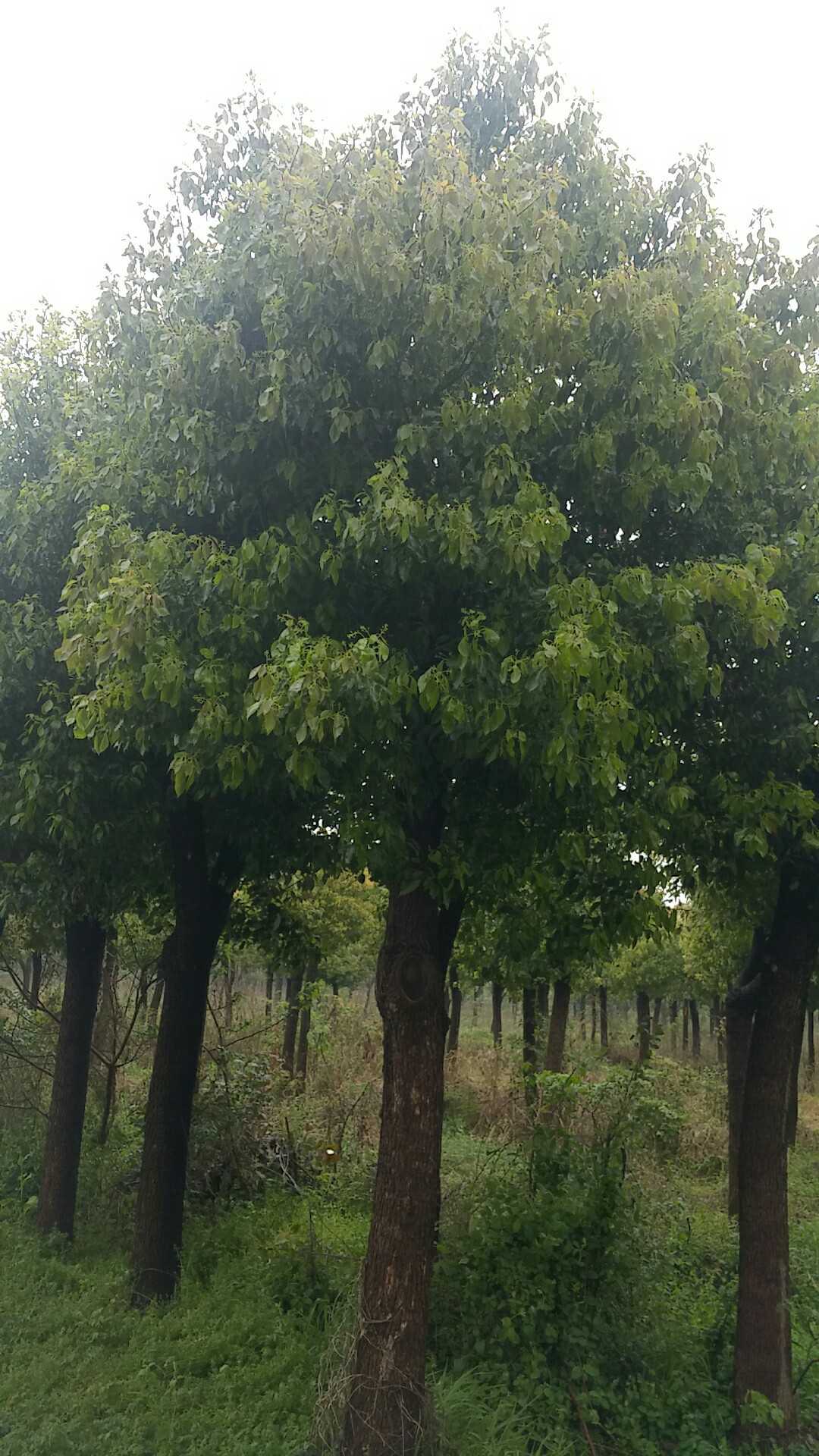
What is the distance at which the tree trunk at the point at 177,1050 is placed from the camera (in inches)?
324

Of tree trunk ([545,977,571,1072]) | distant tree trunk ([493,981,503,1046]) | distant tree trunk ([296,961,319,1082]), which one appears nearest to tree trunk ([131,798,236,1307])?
distant tree trunk ([296,961,319,1082])

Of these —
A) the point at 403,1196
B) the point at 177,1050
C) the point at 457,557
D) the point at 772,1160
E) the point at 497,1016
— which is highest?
the point at 457,557

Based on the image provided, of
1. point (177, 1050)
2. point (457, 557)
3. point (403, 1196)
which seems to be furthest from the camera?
point (177, 1050)

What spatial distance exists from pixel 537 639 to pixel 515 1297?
4.97 metres

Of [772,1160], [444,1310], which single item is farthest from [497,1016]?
[772,1160]

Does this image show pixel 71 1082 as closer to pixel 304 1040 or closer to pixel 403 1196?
pixel 403 1196

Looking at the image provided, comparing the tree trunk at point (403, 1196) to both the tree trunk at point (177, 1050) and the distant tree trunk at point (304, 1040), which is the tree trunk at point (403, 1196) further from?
the distant tree trunk at point (304, 1040)

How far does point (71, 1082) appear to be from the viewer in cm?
1025

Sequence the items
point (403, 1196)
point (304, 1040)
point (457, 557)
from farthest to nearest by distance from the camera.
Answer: point (304, 1040), point (403, 1196), point (457, 557)

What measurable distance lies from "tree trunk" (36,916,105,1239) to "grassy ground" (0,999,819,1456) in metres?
0.37

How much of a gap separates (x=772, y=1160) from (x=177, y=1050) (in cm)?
493

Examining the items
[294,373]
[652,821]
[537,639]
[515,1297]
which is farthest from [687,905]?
[294,373]

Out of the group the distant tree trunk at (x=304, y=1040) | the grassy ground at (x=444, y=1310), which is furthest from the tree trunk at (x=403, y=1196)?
the distant tree trunk at (x=304, y=1040)

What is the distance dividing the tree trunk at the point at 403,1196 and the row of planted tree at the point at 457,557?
2 centimetres
